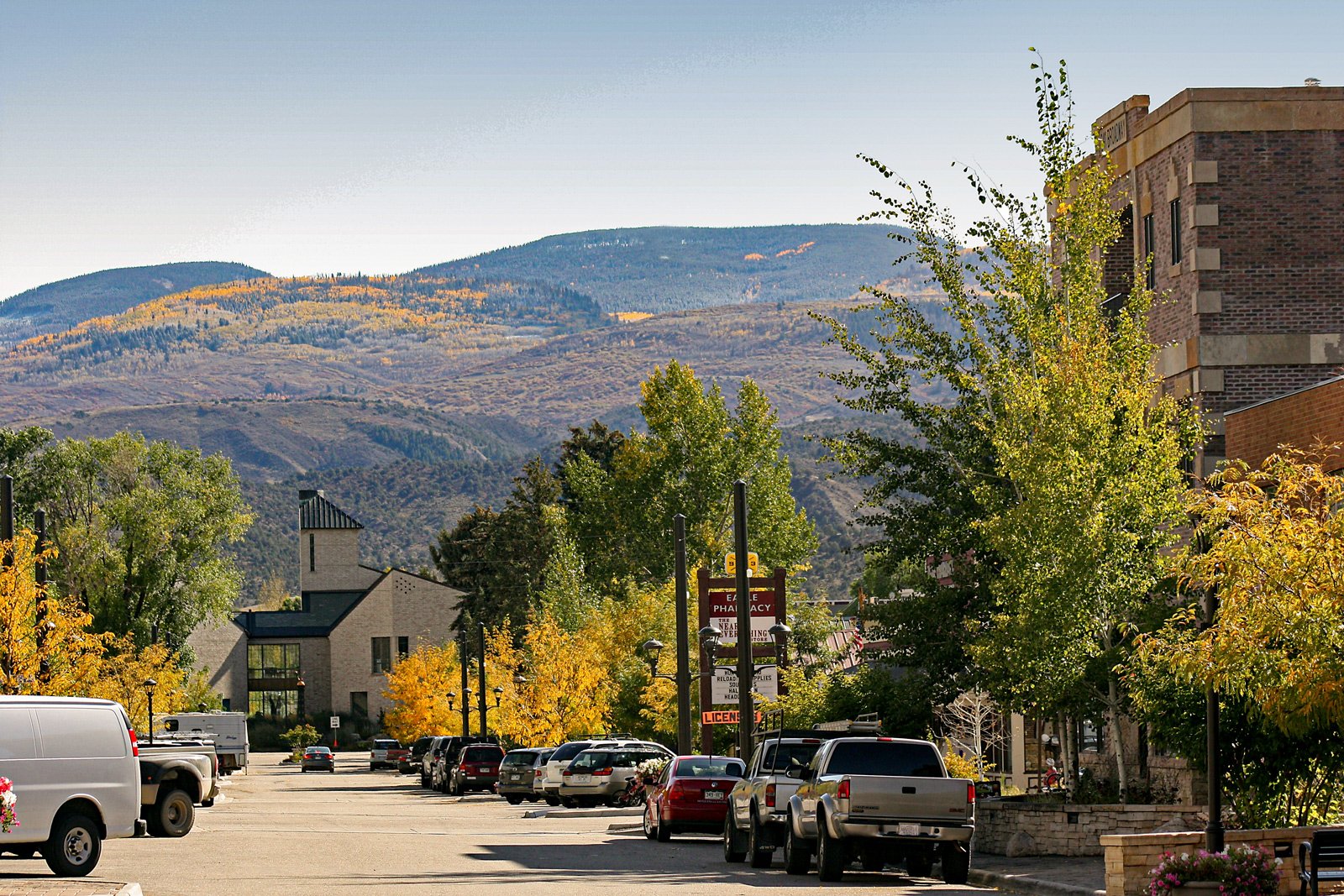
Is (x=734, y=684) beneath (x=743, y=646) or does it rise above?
beneath

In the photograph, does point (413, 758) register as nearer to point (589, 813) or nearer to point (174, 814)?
point (589, 813)

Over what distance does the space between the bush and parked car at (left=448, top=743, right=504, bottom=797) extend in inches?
1753

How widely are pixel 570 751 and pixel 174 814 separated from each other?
15.8m

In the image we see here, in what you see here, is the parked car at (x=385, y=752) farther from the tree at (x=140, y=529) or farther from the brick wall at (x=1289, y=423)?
→ the brick wall at (x=1289, y=423)

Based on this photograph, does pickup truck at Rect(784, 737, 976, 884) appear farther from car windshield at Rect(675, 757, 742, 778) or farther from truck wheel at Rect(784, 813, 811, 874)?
car windshield at Rect(675, 757, 742, 778)

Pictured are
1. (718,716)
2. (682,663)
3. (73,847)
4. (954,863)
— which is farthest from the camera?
(682,663)

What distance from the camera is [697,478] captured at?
252ft

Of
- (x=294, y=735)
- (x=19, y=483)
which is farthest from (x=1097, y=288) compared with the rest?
(x=294, y=735)

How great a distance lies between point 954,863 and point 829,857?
160cm

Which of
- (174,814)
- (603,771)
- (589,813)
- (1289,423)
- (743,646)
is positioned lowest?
(589,813)

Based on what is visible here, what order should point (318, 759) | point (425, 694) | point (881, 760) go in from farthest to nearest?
point (425, 694), point (318, 759), point (881, 760)

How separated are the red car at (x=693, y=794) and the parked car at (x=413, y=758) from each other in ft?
159

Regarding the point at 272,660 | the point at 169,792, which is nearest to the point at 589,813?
the point at 169,792

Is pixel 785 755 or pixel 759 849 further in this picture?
pixel 785 755
